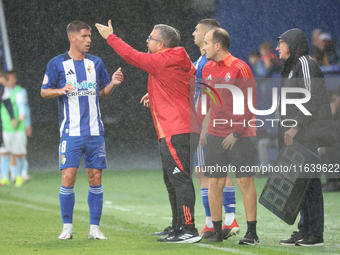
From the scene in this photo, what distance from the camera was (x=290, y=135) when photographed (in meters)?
4.30

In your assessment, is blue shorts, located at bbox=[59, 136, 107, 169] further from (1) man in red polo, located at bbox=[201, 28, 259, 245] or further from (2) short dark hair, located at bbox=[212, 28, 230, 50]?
(2) short dark hair, located at bbox=[212, 28, 230, 50]

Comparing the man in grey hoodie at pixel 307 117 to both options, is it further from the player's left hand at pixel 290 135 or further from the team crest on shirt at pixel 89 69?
the team crest on shirt at pixel 89 69

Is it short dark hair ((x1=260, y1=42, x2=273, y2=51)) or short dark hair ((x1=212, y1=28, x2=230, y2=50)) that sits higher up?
short dark hair ((x1=260, y1=42, x2=273, y2=51))

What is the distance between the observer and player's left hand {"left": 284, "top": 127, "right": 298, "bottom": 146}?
4293 mm

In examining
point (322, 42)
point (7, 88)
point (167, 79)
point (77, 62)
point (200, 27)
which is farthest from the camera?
point (322, 42)

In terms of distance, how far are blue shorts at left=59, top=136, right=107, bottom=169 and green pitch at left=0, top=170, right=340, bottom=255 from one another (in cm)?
67

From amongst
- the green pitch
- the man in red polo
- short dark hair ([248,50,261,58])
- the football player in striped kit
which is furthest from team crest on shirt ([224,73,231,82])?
short dark hair ([248,50,261,58])

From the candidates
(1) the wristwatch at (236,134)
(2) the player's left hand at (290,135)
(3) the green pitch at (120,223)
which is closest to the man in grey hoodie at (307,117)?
(2) the player's left hand at (290,135)

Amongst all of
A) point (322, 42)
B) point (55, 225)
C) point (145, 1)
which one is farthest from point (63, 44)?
point (55, 225)

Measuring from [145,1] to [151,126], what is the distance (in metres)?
3.33

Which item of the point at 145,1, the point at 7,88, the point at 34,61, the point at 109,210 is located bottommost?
the point at 109,210

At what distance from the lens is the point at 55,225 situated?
5.37 metres

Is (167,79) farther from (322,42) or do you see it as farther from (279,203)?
(322,42)

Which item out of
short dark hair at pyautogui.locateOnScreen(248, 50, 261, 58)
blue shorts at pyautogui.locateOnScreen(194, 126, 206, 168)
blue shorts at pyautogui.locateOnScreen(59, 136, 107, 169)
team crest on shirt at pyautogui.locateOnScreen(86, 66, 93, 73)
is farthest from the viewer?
short dark hair at pyautogui.locateOnScreen(248, 50, 261, 58)
